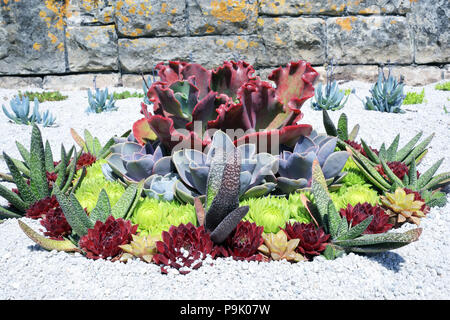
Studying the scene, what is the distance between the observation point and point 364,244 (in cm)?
174

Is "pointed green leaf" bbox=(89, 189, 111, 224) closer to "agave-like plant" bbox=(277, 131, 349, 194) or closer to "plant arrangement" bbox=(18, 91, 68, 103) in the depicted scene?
"agave-like plant" bbox=(277, 131, 349, 194)

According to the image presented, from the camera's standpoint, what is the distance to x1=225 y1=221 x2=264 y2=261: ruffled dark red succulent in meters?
1.75

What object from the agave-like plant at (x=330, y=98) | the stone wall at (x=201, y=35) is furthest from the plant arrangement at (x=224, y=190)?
the stone wall at (x=201, y=35)

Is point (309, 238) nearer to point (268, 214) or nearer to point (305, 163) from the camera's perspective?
point (268, 214)

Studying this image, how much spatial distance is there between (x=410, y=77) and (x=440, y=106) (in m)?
1.65

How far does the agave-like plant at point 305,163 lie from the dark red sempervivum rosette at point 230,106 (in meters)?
0.10

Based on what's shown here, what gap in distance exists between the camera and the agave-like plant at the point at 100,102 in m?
4.69

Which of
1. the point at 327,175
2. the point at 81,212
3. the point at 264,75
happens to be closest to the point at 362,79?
the point at 264,75

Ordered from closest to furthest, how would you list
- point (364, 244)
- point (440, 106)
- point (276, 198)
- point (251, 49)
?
point (364, 244) → point (276, 198) → point (440, 106) → point (251, 49)

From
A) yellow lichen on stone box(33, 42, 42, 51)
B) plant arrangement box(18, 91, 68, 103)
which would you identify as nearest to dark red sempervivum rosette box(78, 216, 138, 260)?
plant arrangement box(18, 91, 68, 103)

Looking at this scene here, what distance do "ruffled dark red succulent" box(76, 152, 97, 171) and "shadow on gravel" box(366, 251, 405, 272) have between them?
1.99m

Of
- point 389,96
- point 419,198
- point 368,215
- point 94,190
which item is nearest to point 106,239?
point 94,190

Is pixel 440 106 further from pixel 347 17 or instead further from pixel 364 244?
pixel 364 244

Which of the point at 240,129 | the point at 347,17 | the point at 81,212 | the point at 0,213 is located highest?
the point at 347,17
